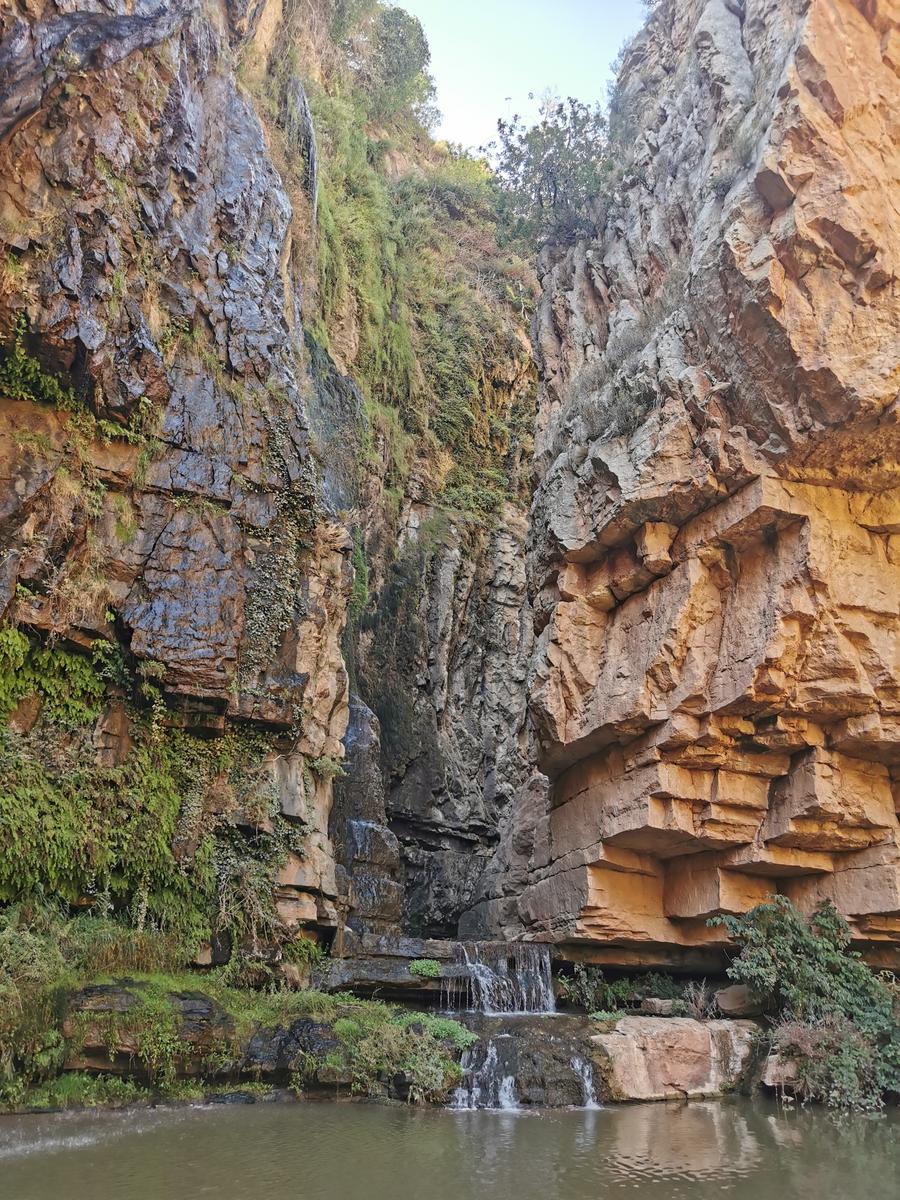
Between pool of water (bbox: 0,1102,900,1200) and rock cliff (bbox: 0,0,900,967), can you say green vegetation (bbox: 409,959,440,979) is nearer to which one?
rock cliff (bbox: 0,0,900,967)

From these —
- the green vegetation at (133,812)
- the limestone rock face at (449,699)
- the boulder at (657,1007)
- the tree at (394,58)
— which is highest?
the tree at (394,58)

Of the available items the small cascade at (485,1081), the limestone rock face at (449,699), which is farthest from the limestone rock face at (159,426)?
the limestone rock face at (449,699)

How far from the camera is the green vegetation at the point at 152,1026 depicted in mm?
8727

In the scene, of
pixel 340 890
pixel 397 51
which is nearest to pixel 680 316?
pixel 340 890

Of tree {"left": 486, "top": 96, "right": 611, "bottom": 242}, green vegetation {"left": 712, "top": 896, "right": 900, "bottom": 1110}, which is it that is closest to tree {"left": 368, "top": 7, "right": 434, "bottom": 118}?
tree {"left": 486, "top": 96, "right": 611, "bottom": 242}

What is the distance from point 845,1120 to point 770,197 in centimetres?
1168

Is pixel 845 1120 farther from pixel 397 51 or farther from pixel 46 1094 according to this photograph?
pixel 397 51

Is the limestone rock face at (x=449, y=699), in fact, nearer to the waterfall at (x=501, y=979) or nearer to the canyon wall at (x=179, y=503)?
the canyon wall at (x=179, y=503)

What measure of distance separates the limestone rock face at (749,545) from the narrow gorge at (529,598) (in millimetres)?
60

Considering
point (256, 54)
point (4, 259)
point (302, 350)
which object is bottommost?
point (4, 259)

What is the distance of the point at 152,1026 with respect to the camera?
9258mm

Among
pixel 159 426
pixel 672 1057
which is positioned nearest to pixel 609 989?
pixel 672 1057

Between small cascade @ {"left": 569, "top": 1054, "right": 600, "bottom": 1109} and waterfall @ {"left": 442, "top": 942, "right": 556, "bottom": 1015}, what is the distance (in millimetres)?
2242

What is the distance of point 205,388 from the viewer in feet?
47.7
